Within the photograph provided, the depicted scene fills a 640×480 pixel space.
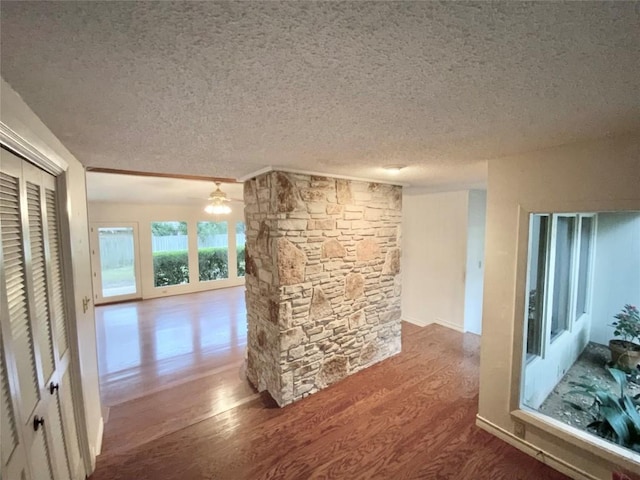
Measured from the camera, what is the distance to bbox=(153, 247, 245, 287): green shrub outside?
23.1ft

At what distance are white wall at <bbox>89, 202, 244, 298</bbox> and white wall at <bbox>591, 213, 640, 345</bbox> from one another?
7.41 meters

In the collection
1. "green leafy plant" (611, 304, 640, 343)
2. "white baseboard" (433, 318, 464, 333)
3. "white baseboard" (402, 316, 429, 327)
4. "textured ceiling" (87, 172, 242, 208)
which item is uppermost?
"textured ceiling" (87, 172, 242, 208)

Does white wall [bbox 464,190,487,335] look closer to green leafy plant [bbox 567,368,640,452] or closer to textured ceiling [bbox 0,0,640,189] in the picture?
green leafy plant [bbox 567,368,640,452]

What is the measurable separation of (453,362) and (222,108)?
3.48 meters

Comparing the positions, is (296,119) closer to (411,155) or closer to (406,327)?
(411,155)

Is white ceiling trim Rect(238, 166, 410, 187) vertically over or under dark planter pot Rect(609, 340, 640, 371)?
over

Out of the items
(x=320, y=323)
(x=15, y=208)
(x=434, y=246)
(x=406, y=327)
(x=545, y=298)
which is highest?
(x=15, y=208)

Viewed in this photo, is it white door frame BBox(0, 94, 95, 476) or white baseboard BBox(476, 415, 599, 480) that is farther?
white baseboard BBox(476, 415, 599, 480)

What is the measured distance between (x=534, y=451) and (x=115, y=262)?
792cm

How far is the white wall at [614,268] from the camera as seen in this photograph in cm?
305

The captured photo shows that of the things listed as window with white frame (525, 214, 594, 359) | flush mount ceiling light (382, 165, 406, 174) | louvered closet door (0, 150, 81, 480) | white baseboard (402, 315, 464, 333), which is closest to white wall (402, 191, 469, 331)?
white baseboard (402, 315, 464, 333)

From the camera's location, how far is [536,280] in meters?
2.31

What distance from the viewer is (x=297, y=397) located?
2.62 m

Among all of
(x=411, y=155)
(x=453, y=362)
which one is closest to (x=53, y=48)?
(x=411, y=155)
